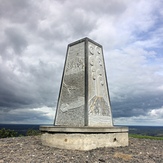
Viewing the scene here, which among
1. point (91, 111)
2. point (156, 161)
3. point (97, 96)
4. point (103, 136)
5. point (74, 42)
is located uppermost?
point (74, 42)

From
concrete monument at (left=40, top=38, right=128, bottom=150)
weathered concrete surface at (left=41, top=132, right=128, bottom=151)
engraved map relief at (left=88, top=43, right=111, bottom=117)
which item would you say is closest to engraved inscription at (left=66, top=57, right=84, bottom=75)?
concrete monument at (left=40, top=38, right=128, bottom=150)

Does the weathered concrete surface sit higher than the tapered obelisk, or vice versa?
the tapered obelisk

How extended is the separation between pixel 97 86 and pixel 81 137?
2.58 m

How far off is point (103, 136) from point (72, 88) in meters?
2.40

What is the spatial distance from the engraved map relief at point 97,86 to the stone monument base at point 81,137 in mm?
956

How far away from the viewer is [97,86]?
28.5ft

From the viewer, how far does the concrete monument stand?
22.9ft

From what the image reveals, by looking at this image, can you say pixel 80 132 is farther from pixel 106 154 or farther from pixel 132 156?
pixel 132 156

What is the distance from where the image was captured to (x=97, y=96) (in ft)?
28.0

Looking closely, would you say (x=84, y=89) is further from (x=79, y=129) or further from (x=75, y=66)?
(x=79, y=129)

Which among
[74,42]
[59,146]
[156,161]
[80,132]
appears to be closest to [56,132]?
[59,146]

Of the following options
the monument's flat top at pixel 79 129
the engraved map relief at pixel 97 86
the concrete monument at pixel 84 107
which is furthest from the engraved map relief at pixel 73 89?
the monument's flat top at pixel 79 129

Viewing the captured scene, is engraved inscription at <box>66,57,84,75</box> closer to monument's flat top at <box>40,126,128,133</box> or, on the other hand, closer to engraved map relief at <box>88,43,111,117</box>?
engraved map relief at <box>88,43,111,117</box>

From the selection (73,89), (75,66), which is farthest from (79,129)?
(75,66)
